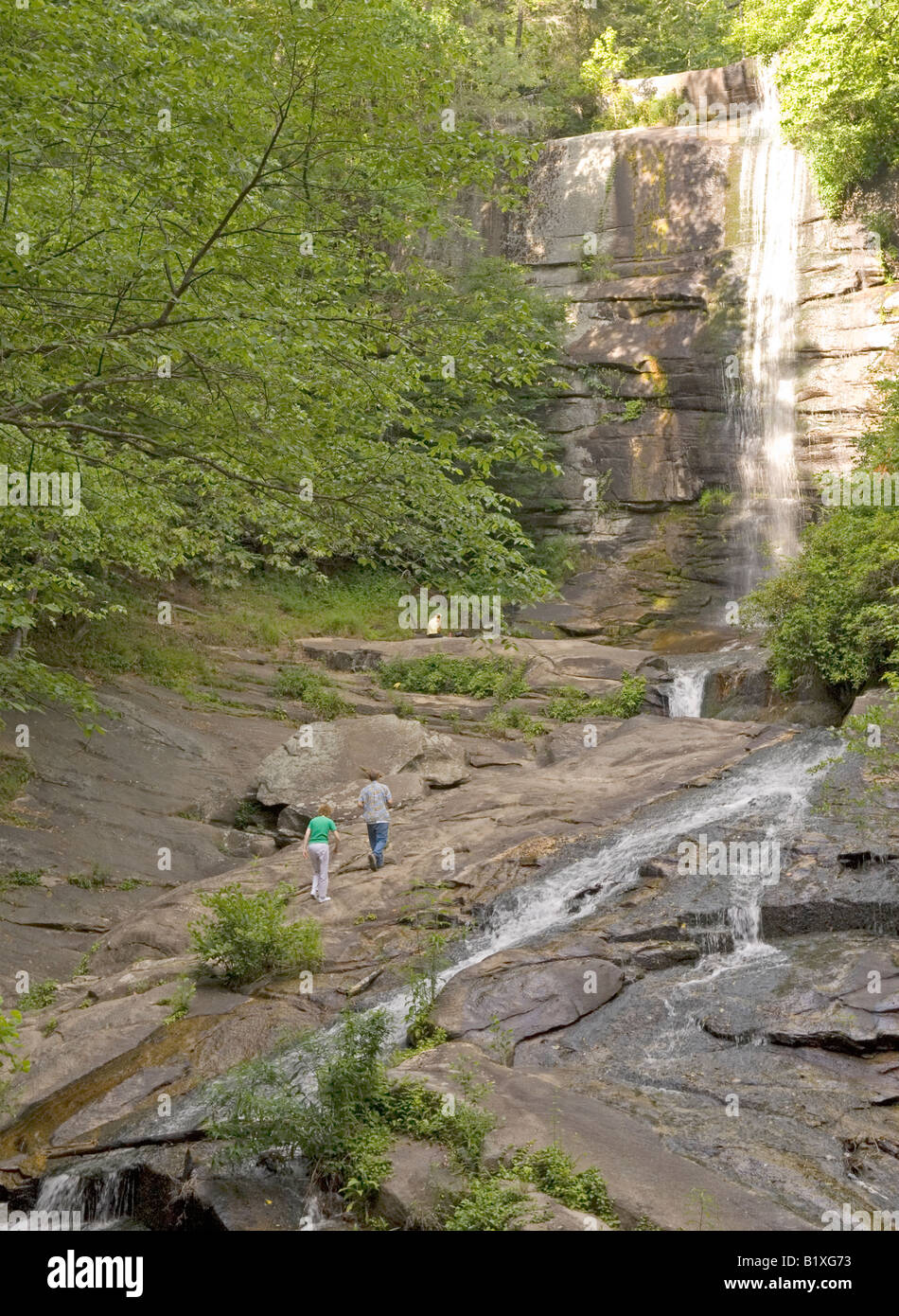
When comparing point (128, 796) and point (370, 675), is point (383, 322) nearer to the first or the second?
point (128, 796)

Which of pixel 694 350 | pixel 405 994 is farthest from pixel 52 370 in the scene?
pixel 694 350

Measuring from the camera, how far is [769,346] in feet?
99.4

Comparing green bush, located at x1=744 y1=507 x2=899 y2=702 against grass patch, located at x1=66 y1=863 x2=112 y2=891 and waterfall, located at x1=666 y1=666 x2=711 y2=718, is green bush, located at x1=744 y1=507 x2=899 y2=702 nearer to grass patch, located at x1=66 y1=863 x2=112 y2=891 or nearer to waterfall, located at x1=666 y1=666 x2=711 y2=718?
waterfall, located at x1=666 y1=666 x2=711 y2=718

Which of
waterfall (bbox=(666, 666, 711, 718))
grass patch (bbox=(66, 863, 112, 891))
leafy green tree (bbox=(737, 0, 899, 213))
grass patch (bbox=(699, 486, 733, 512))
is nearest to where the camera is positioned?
grass patch (bbox=(66, 863, 112, 891))

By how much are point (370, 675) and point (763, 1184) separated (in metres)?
17.3

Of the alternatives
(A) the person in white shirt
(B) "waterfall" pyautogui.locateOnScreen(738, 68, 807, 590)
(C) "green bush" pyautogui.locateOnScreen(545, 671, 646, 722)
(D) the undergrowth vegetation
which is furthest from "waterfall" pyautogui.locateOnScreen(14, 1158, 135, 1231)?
(B) "waterfall" pyautogui.locateOnScreen(738, 68, 807, 590)

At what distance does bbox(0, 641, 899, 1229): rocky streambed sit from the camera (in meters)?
7.54

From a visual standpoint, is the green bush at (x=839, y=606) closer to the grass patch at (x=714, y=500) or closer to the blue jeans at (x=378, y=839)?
the blue jeans at (x=378, y=839)

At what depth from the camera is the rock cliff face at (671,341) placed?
94.7 ft

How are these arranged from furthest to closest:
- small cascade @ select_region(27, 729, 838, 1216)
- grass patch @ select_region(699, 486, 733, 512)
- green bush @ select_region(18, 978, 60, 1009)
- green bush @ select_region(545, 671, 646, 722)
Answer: grass patch @ select_region(699, 486, 733, 512) → green bush @ select_region(545, 671, 646, 722) → green bush @ select_region(18, 978, 60, 1009) → small cascade @ select_region(27, 729, 838, 1216)

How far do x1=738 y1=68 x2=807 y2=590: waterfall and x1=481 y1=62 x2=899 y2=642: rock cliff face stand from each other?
20 centimetres

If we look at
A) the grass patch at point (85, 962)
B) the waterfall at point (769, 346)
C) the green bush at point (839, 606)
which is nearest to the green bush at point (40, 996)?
the grass patch at point (85, 962)

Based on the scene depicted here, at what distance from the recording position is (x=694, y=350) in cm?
3125

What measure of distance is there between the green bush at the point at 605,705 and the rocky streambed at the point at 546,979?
2105 mm
